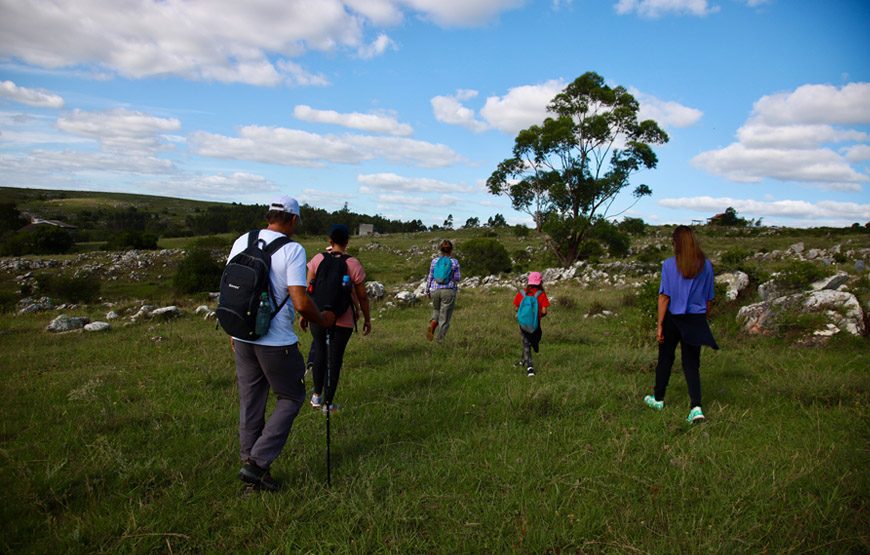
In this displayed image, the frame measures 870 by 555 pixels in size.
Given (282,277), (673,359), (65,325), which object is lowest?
(65,325)

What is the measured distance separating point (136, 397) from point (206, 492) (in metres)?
3.03

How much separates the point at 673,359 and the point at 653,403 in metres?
0.52

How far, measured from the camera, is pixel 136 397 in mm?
5762

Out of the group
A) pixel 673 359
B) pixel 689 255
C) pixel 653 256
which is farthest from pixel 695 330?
pixel 653 256

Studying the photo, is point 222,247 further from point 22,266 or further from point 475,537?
point 475,537

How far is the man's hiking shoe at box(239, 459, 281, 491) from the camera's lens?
3.40 meters

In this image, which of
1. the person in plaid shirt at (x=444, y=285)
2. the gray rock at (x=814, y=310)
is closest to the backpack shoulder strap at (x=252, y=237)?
the person in plaid shirt at (x=444, y=285)

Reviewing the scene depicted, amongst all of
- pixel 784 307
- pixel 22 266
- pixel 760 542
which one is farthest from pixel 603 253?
pixel 22 266

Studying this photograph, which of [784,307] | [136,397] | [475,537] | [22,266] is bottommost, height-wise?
[22,266]

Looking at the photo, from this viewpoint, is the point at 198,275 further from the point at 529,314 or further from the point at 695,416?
the point at 695,416

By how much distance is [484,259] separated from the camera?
29.2 m

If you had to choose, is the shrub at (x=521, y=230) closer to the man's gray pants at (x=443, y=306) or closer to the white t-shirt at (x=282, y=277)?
the man's gray pants at (x=443, y=306)

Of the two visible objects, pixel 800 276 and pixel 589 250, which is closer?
pixel 800 276

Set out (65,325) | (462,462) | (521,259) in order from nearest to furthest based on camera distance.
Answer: (462,462)
(65,325)
(521,259)
